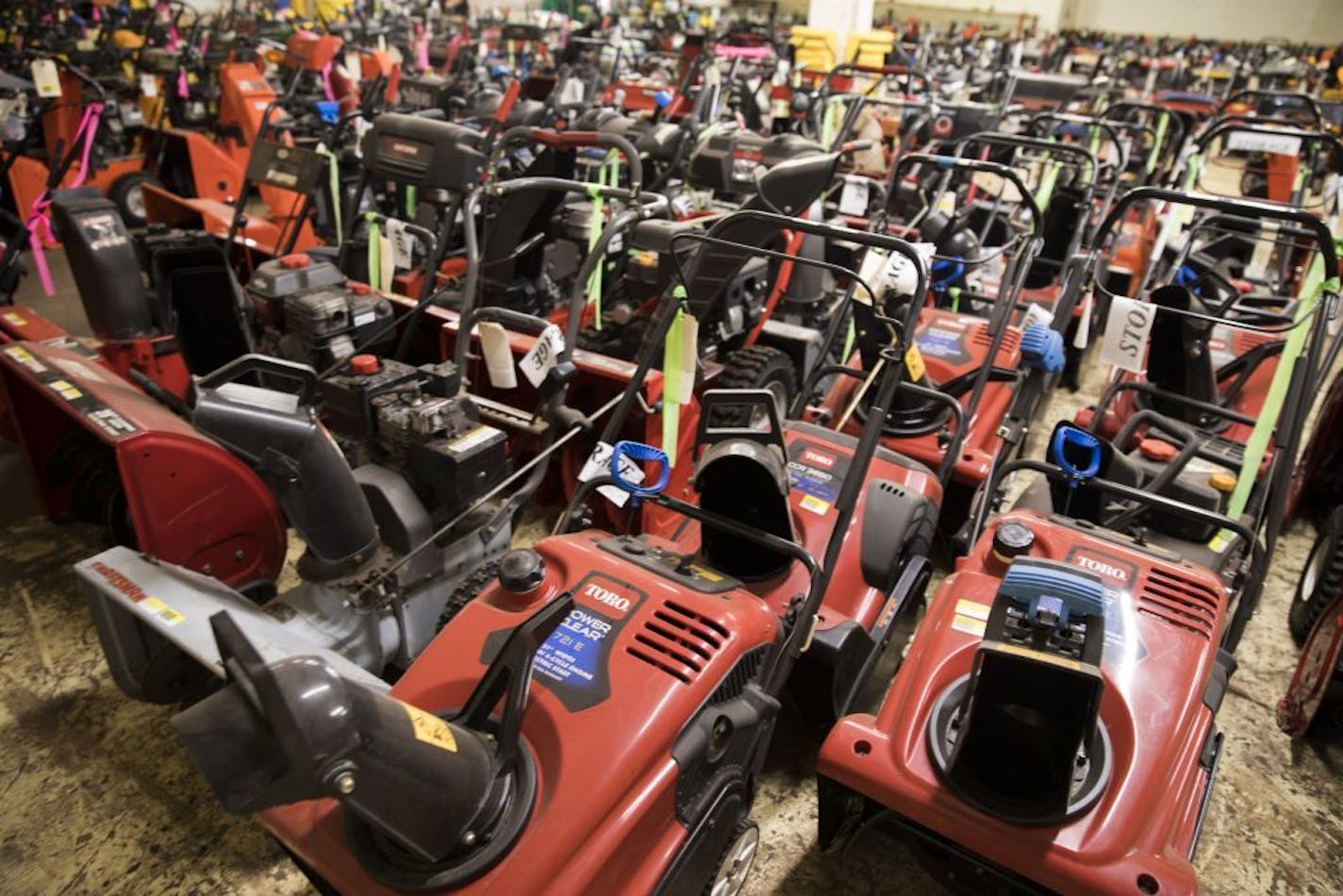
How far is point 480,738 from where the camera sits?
4.25ft

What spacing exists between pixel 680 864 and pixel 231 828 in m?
1.25

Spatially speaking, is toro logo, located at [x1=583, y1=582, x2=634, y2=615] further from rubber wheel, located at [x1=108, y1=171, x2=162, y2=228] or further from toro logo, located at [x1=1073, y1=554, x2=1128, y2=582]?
rubber wheel, located at [x1=108, y1=171, x2=162, y2=228]

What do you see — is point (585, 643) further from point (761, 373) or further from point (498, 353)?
point (761, 373)

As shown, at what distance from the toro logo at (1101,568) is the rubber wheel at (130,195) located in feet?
21.8

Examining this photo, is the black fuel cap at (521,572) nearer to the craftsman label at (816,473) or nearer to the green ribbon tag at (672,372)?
the green ribbon tag at (672,372)

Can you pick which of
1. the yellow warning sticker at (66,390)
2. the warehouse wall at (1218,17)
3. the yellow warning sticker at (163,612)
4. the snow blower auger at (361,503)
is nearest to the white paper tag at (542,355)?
the snow blower auger at (361,503)

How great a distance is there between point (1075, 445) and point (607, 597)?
4.49 feet

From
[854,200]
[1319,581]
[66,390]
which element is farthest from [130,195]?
[1319,581]

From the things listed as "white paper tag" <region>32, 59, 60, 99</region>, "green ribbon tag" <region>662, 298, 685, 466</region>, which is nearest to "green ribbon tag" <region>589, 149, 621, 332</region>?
"green ribbon tag" <region>662, 298, 685, 466</region>

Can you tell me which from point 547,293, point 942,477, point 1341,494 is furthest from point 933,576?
point 547,293

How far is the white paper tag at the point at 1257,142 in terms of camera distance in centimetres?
367

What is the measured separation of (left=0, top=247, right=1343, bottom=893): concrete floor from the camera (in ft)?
6.34

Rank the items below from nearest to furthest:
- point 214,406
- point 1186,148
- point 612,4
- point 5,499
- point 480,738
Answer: point 480,738 < point 214,406 < point 5,499 < point 1186,148 < point 612,4

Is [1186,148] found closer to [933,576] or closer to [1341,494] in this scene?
[1341,494]
